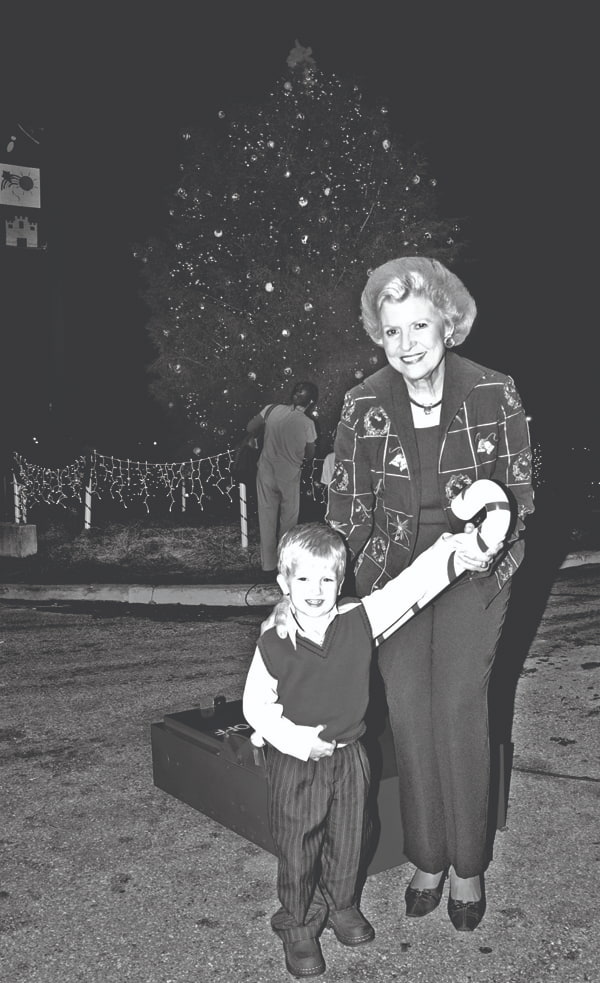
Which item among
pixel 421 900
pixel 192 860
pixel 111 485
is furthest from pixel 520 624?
pixel 111 485

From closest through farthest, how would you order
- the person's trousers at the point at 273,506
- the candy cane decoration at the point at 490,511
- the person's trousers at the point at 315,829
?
the candy cane decoration at the point at 490,511 < the person's trousers at the point at 315,829 < the person's trousers at the point at 273,506

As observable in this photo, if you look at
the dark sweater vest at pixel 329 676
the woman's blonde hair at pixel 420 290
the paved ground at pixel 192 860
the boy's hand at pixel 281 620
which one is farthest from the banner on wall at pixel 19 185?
the dark sweater vest at pixel 329 676

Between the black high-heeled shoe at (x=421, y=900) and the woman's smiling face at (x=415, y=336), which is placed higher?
the woman's smiling face at (x=415, y=336)

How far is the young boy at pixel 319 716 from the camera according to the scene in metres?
2.63

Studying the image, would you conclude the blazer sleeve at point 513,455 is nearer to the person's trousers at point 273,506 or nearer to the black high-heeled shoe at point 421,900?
the black high-heeled shoe at point 421,900

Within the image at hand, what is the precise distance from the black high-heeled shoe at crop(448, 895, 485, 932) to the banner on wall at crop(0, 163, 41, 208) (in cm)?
1613

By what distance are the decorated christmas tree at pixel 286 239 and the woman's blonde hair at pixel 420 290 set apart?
1365 centimetres

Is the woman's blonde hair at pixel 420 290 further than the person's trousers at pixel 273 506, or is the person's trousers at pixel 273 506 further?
the person's trousers at pixel 273 506

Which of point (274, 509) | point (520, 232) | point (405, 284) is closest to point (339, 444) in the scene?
point (405, 284)

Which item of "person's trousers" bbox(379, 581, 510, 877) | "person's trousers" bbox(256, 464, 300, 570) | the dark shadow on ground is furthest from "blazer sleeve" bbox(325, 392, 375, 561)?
"person's trousers" bbox(256, 464, 300, 570)

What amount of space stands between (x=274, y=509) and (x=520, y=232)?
55.1 ft

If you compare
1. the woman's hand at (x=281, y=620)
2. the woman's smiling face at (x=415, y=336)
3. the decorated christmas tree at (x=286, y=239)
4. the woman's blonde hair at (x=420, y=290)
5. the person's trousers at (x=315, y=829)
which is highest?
the decorated christmas tree at (x=286, y=239)

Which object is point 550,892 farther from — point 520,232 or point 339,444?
point 520,232

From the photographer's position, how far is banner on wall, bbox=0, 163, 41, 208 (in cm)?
1638
